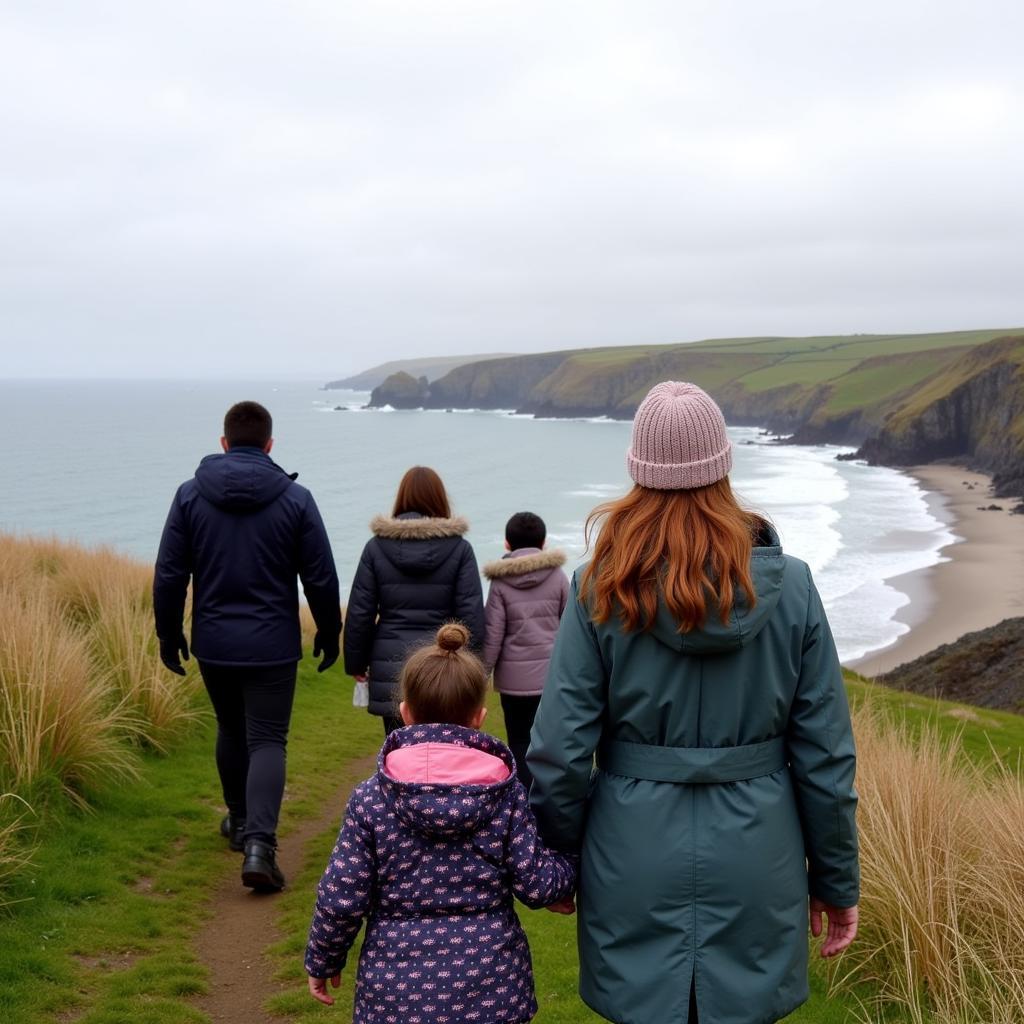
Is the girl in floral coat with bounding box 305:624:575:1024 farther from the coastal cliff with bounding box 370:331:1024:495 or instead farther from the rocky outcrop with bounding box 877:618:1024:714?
the coastal cliff with bounding box 370:331:1024:495

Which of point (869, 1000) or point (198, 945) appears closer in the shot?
point (869, 1000)

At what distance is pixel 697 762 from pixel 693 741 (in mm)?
51

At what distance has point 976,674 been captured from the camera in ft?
68.1

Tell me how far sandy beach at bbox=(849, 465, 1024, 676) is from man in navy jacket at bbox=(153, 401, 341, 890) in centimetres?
2154

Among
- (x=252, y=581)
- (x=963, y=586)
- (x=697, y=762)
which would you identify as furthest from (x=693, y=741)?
(x=963, y=586)

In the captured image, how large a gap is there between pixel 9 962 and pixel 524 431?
132707 mm

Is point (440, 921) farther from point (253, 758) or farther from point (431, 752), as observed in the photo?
point (253, 758)

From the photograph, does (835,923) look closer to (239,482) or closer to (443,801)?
(443,801)

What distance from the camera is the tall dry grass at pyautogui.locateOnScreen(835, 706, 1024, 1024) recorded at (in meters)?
4.25

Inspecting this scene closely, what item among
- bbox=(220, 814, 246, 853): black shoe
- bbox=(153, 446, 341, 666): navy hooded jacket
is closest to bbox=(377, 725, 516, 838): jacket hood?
bbox=(153, 446, 341, 666): navy hooded jacket

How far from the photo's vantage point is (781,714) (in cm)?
271

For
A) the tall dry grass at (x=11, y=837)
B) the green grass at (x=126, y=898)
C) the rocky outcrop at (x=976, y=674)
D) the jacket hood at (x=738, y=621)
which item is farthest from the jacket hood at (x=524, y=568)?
the rocky outcrop at (x=976, y=674)

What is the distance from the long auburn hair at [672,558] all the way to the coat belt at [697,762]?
12.1 inches

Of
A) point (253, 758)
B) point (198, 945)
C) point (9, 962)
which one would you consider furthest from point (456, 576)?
point (9, 962)
